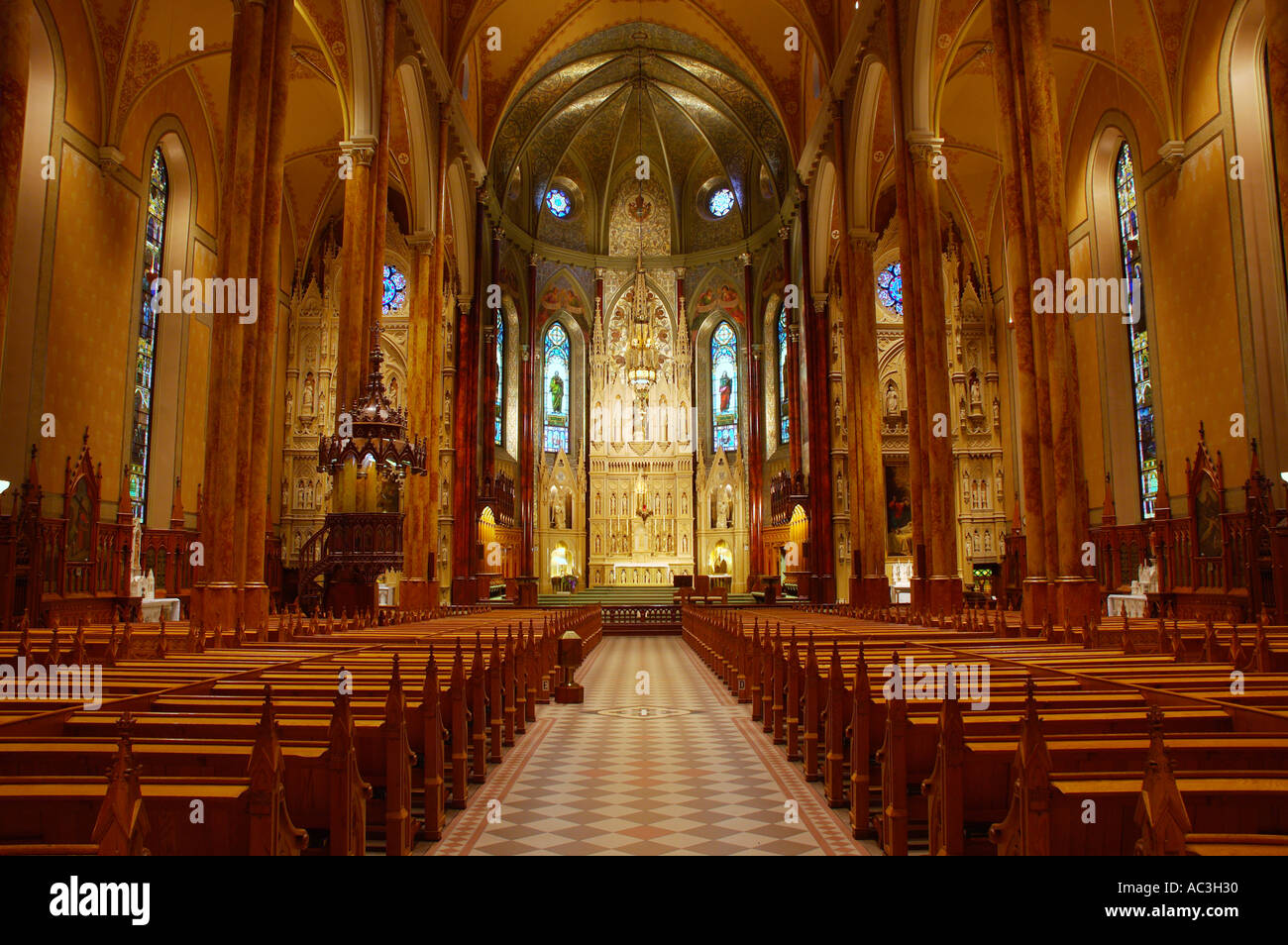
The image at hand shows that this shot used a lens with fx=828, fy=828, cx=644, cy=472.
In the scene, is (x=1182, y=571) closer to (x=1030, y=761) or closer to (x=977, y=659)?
(x=977, y=659)

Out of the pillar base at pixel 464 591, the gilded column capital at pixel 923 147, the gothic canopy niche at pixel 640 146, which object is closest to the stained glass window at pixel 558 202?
the gothic canopy niche at pixel 640 146

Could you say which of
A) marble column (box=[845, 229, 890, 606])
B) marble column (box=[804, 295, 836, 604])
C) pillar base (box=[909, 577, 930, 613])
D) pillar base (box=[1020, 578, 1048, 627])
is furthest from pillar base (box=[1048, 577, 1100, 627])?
marble column (box=[804, 295, 836, 604])

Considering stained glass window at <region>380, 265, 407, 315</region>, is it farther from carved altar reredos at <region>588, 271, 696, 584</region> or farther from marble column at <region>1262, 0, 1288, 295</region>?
marble column at <region>1262, 0, 1288, 295</region>

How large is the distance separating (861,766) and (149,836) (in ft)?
12.0

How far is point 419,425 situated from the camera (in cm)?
1923

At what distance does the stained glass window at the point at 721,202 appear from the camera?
3591 centimetres

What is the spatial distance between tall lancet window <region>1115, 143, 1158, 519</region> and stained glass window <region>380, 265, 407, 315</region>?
21.3 metres

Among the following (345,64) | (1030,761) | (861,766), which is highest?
(345,64)

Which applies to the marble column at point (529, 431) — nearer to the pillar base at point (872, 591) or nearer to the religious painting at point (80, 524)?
the pillar base at point (872, 591)

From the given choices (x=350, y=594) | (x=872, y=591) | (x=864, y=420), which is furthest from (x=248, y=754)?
(x=864, y=420)

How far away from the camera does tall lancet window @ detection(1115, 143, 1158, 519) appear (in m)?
18.2

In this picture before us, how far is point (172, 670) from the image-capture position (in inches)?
244

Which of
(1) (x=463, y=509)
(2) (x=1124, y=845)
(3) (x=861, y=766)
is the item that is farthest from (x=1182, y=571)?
(1) (x=463, y=509)

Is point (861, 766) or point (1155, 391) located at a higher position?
point (1155, 391)
